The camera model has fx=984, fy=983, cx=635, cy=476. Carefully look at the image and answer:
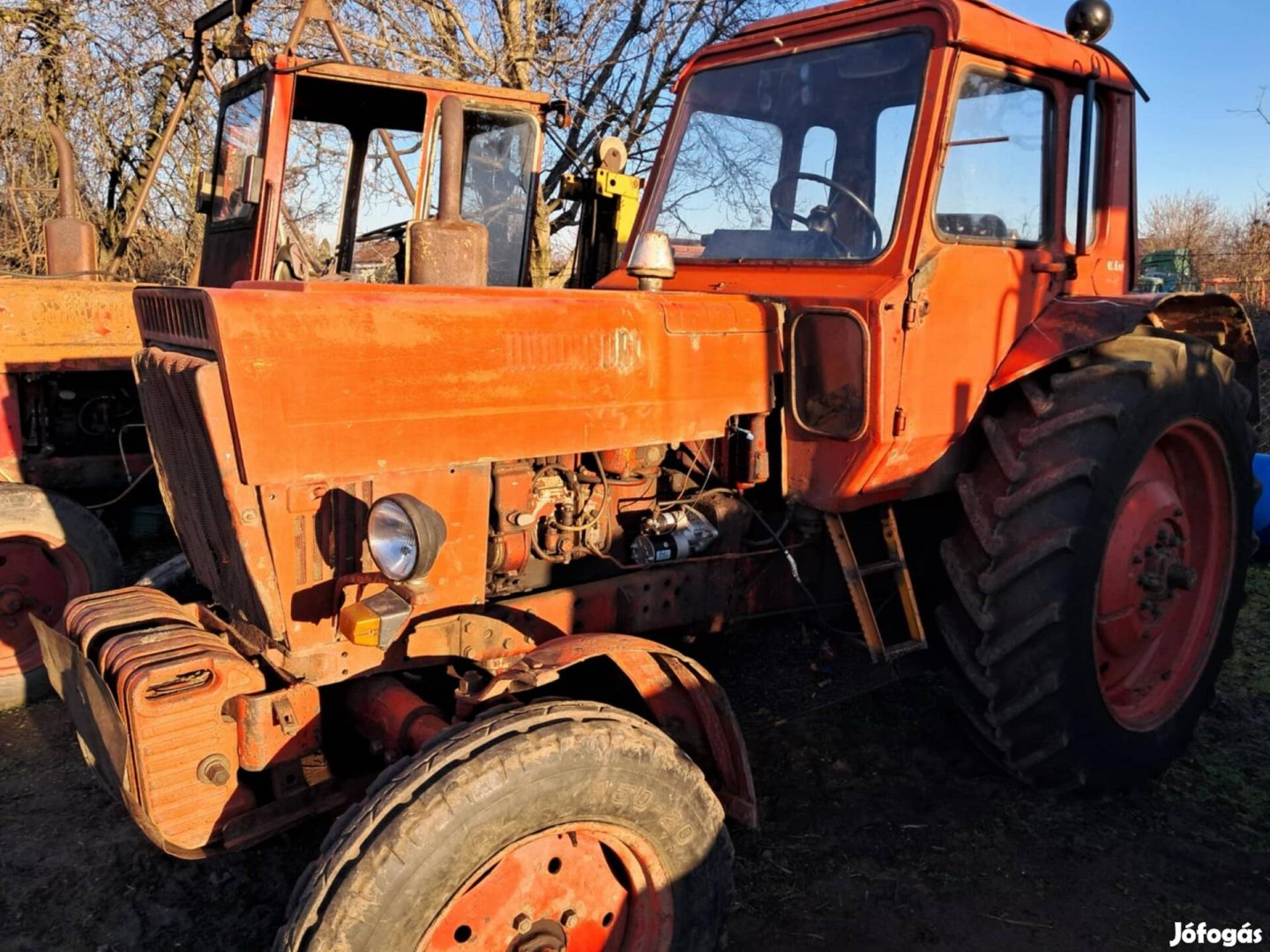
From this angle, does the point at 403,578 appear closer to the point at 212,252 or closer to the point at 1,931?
the point at 1,931

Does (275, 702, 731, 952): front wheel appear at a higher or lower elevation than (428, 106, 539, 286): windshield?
lower

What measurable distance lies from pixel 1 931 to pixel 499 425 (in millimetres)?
2131

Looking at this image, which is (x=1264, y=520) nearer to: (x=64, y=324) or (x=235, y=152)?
(x=235, y=152)

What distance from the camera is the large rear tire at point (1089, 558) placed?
321 centimetres

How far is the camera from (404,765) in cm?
220

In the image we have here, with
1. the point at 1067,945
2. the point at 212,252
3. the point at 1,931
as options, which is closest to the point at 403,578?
the point at 1,931

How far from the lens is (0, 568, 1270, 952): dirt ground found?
2936 mm

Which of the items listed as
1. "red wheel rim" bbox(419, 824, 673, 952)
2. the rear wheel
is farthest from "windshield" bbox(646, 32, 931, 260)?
the rear wheel

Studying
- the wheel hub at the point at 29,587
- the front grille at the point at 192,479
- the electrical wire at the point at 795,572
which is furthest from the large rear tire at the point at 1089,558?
the wheel hub at the point at 29,587

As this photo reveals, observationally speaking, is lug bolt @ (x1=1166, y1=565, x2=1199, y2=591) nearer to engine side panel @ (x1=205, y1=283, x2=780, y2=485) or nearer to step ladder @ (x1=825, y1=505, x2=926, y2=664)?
step ladder @ (x1=825, y1=505, x2=926, y2=664)

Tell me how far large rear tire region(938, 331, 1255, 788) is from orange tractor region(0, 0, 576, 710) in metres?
2.64

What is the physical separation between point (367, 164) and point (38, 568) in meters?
2.53

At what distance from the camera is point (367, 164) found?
4871mm

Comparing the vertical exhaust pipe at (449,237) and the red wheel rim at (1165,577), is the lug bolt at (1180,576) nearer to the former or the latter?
the red wheel rim at (1165,577)
